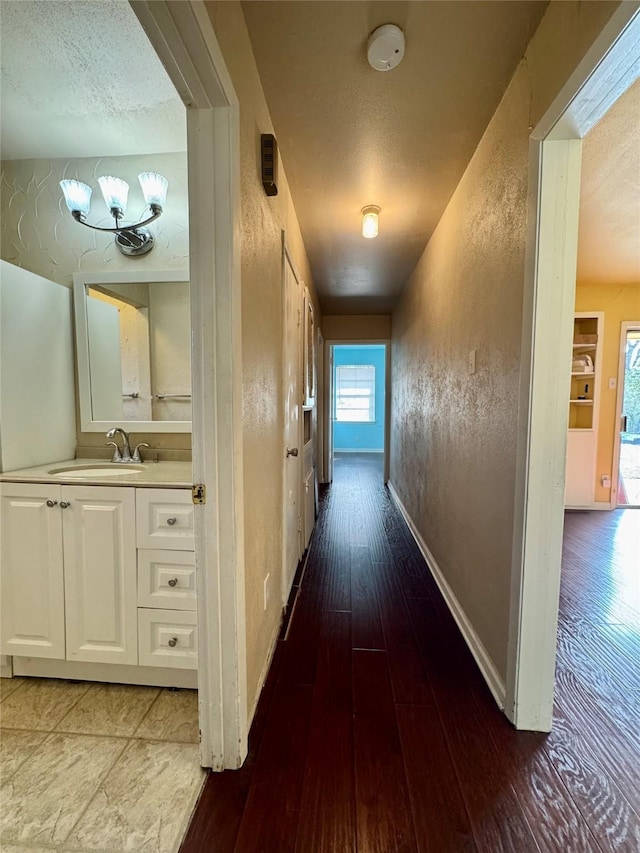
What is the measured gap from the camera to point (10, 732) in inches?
50.1

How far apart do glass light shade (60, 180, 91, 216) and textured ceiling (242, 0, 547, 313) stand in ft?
3.35

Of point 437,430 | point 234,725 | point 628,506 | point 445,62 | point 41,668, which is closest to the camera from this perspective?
point 234,725

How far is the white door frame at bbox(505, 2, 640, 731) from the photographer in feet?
3.70

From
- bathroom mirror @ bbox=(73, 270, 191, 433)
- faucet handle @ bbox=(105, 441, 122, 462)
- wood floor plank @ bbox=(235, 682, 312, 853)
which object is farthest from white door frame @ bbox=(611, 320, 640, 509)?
faucet handle @ bbox=(105, 441, 122, 462)

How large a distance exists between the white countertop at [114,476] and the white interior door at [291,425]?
23.3 inches

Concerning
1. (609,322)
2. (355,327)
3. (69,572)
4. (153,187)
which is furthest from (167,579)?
(609,322)

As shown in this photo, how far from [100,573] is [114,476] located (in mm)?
389

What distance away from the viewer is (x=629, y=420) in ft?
13.5

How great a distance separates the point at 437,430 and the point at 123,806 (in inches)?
87.9

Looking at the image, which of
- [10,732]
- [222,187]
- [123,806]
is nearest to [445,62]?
[222,187]

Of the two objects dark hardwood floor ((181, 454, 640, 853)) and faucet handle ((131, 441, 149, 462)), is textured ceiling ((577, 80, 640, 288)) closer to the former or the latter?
dark hardwood floor ((181, 454, 640, 853))

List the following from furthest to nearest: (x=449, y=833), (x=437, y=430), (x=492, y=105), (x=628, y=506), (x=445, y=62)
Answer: (x=628, y=506)
(x=437, y=430)
(x=492, y=105)
(x=445, y=62)
(x=449, y=833)

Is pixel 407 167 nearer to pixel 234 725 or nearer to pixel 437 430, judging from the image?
pixel 437 430

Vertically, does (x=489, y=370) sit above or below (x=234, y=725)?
above
